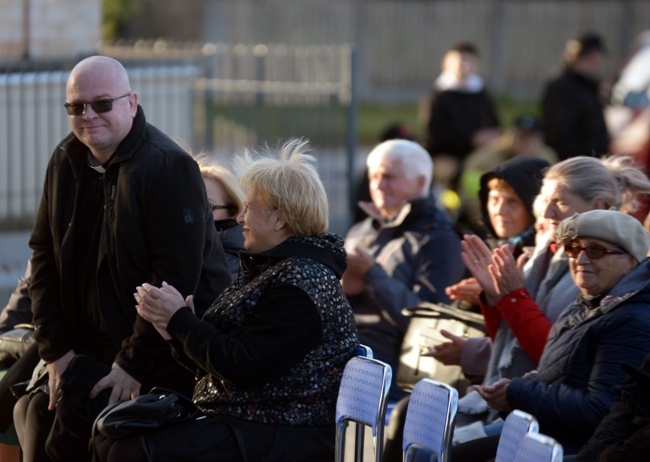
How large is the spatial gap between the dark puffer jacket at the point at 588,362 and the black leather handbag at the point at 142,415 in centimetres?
113

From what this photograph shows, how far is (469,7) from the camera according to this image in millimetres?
27562

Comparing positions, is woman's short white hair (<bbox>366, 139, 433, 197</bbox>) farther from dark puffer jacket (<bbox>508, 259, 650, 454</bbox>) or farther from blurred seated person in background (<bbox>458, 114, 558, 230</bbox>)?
blurred seated person in background (<bbox>458, 114, 558, 230</bbox>)

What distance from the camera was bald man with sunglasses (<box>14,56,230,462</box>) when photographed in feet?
15.4

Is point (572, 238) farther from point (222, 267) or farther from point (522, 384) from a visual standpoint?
point (222, 267)

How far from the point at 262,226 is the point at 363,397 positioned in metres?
0.74

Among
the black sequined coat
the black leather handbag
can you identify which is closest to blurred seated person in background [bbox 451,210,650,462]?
the black sequined coat

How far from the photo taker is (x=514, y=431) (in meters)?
3.56

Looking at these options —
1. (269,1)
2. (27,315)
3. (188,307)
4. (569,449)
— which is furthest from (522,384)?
(269,1)

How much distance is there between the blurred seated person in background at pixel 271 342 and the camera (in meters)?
4.29

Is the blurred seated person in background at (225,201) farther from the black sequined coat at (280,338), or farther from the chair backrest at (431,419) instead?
the chair backrest at (431,419)

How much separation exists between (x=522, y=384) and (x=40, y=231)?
195 centimetres

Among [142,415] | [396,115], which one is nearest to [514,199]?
[142,415]

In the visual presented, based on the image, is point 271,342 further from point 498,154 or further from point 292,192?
point 498,154

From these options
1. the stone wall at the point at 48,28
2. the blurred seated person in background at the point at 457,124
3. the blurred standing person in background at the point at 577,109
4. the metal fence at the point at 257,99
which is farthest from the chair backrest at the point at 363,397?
the blurred seated person in background at the point at 457,124
